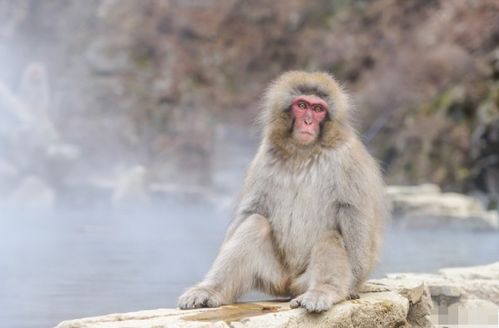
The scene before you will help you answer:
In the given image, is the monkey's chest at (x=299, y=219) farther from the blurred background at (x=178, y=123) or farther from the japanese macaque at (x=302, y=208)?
the blurred background at (x=178, y=123)

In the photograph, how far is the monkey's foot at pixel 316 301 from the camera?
10.8 ft

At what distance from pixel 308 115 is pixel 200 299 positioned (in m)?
0.93

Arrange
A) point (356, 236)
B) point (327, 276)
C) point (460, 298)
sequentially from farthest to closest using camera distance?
point (460, 298) → point (356, 236) → point (327, 276)

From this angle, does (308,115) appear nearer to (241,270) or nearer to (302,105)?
(302,105)

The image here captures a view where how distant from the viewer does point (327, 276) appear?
3486 millimetres

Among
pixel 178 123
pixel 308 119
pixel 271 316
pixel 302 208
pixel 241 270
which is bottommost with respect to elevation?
pixel 271 316

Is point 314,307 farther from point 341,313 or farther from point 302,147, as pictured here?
point 302,147

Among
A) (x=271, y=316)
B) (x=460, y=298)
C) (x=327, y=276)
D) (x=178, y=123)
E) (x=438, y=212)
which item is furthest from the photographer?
(x=178, y=123)

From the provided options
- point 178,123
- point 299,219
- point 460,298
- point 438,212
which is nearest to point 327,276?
point 299,219

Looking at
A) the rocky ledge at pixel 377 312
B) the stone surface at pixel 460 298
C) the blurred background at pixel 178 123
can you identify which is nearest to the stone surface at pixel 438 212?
the blurred background at pixel 178 123

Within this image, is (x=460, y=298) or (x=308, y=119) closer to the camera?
(x=308, y=119)

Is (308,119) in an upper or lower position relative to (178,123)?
lower

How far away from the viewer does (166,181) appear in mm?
20422

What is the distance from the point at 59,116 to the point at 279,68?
6.22 meters
